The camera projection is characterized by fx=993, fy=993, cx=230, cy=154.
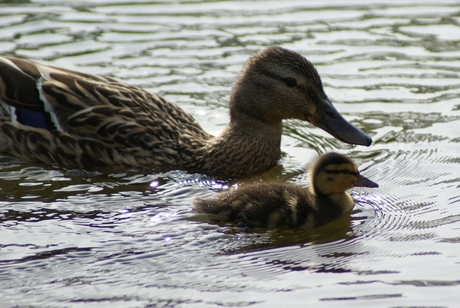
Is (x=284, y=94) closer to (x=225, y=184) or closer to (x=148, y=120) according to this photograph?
(x=225, y=184)

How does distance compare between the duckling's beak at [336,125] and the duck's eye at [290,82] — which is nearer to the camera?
the duckling's beak at [336,125]

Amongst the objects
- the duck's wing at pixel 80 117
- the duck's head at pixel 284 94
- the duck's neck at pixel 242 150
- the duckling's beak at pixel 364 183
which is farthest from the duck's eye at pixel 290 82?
the duckling's beak at pixel 364 183

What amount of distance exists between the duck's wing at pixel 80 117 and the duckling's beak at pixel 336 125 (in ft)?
3.11

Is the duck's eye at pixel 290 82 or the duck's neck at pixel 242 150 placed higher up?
the duck's eye at pixel 290 82

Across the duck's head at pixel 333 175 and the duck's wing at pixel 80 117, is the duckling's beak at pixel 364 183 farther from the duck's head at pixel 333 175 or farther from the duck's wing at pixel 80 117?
the duck's wing at pixel 80 117

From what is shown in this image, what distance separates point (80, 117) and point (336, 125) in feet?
6.31

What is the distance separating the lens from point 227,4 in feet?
35.7

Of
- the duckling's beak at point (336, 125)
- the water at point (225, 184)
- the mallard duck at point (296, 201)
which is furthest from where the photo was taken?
the duckling's beak at point (336, 125)

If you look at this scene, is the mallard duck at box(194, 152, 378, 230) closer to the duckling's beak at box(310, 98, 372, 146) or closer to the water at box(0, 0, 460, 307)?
the water at box(0, 0, 460, 307)

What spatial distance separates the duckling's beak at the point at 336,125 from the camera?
23.9 ft

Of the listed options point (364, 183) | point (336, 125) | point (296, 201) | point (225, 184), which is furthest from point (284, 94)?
point (296, 201)

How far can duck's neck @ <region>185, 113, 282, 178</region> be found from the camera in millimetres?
7547

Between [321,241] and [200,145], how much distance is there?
6.03 feet

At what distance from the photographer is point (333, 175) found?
6.52 metres
